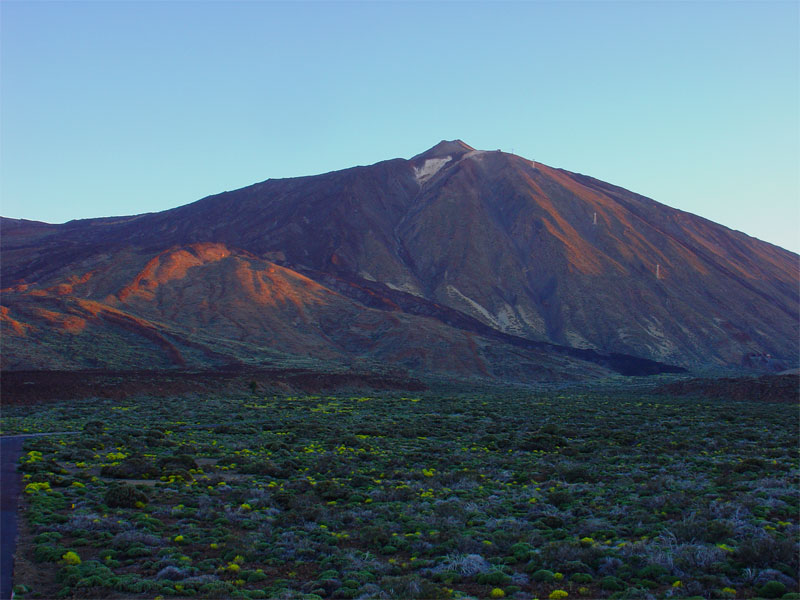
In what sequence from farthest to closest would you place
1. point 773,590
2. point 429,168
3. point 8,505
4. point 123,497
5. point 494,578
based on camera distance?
1. point 429,168
2. point 123,497
3. point 8,505
4. point 494,578
5. point 773,590

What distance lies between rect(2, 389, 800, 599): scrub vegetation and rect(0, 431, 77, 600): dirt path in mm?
221

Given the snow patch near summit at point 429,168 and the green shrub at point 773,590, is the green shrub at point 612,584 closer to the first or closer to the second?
the green shrub at point 773,590

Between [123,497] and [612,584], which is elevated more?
[612,584]

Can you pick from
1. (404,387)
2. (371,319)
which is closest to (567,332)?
(371,319)

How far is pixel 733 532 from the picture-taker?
12797 mm

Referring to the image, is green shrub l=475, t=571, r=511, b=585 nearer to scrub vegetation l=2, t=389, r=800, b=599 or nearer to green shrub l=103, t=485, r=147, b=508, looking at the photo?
scrub vegetation l=2, t=389, r=800, b=599

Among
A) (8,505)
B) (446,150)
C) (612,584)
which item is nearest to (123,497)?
(8,505)

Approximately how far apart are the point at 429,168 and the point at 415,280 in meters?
56.6

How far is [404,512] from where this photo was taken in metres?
15.4

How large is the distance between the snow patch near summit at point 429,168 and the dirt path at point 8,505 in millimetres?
144118

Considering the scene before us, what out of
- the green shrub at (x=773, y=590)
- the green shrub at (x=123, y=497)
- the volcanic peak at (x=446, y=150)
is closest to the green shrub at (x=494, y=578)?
the green shrub at (x=773, y=590)

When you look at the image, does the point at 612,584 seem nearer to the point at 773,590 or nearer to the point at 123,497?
the point at 773,590

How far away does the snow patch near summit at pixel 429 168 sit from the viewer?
534ft

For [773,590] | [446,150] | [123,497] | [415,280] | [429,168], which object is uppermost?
[446,150]
